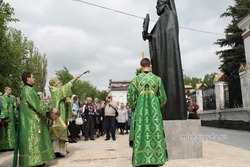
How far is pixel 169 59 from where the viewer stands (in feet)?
22.0

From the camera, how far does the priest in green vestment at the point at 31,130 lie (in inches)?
223

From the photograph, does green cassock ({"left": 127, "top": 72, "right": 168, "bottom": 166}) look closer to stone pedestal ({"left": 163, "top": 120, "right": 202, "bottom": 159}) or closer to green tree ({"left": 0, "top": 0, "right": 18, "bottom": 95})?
stone pedestal ({"left": 163, "top": 120, "right": 202, "bottom": 159})

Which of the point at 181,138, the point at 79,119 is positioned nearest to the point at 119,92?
the point at 79,119

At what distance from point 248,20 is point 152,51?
15.7m

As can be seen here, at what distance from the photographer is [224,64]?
25.5 m

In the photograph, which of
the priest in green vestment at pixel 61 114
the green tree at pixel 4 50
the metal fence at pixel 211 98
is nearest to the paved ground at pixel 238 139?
the metal fence at pixel 211 98

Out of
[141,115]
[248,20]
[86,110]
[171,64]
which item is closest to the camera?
[141,115]

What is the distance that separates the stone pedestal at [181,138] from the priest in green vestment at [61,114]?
260 centimetres

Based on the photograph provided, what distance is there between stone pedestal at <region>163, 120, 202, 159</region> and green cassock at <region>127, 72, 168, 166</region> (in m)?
1.76

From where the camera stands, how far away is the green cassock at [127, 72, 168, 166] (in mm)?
4434

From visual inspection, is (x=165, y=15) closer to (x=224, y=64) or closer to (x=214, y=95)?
(x=214, y=95)

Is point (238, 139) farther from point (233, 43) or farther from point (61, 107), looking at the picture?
point (233, 43)

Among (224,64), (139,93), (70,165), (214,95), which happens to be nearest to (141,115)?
(139,93)

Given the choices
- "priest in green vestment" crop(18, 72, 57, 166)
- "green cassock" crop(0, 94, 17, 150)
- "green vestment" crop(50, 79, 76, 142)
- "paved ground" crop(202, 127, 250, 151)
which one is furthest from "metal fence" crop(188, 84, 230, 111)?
"priest in green vestment" crop(18, 72, 57, 166)
